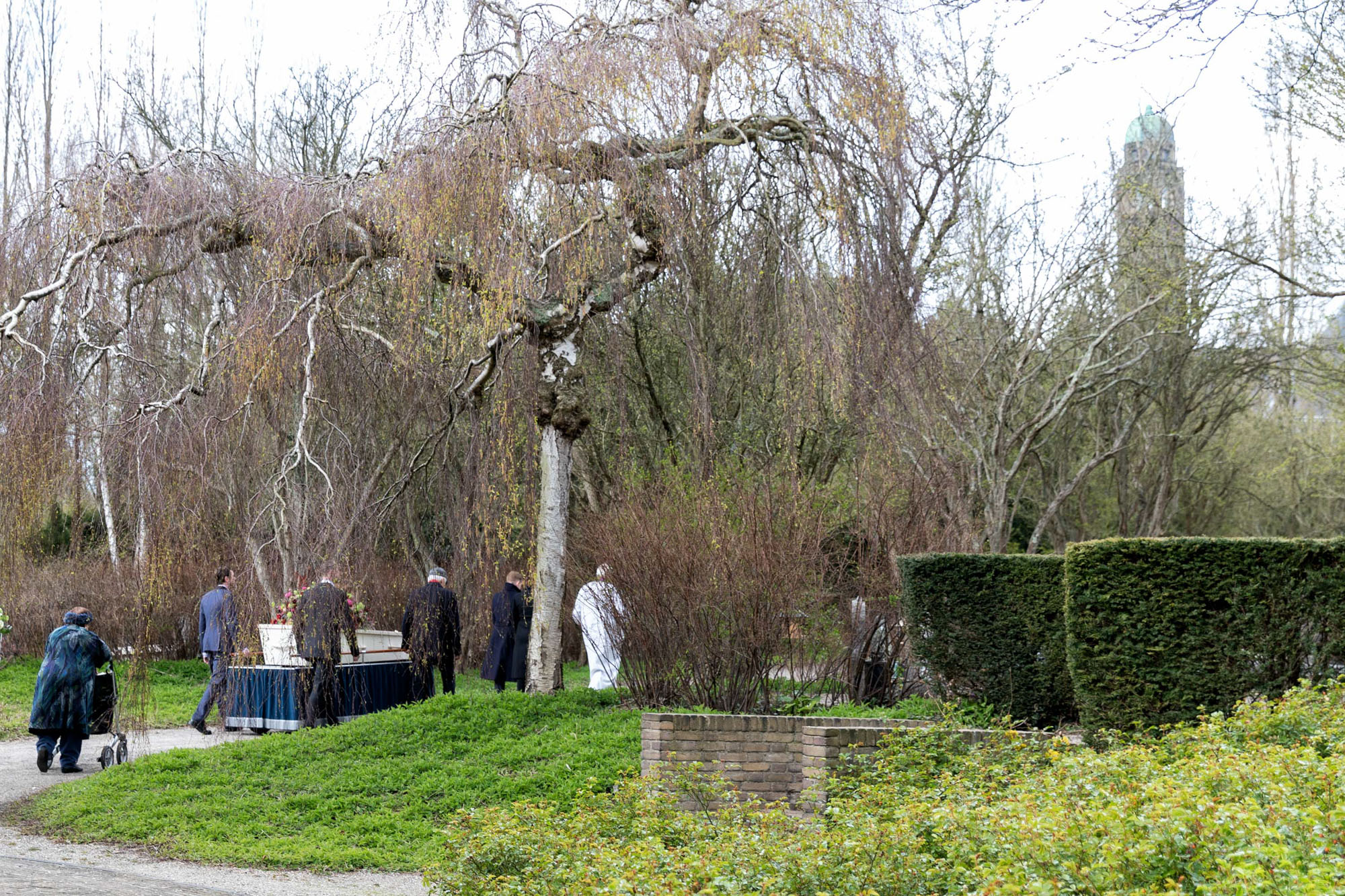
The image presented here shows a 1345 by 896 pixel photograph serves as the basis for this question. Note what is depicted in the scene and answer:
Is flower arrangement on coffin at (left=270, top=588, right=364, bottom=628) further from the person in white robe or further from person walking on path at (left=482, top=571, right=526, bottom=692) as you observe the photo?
person walking on path at (left=482, top=571, right=526, bottom=692)

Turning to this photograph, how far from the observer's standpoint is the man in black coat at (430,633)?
42.1ft

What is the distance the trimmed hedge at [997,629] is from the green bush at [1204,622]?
1.85 m

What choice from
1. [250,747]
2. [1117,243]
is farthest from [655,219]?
[1117,243]

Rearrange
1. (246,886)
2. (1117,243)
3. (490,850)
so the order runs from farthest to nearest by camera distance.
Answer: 1. (1117,243)
2. (246,886)
3. (490,850)

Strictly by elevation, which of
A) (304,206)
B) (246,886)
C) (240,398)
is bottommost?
(246,886)

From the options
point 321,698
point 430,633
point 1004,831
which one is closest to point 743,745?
point 1004,831

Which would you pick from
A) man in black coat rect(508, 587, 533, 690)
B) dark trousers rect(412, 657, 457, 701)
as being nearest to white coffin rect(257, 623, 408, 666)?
dark trousers rect(412, 657, 457, 701)

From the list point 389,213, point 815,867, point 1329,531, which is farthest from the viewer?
point 1329,531

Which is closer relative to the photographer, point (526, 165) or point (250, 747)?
point (526, 165)

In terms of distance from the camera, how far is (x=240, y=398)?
30.6 ft

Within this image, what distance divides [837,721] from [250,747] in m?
4.80

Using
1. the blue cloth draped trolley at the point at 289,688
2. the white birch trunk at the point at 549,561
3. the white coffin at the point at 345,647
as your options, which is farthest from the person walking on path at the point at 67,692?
the white birch trunk at the point at 549,561

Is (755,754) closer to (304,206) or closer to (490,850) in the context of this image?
(490,850)

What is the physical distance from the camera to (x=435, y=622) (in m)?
13.4
